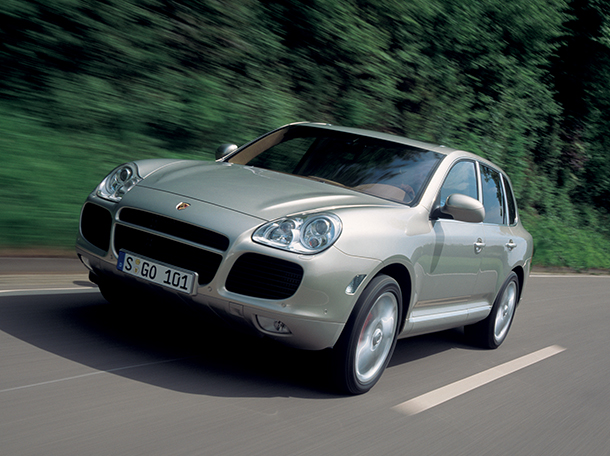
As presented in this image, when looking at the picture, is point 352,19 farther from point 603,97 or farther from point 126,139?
point 603,97

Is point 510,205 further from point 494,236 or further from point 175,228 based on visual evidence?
point 175,228

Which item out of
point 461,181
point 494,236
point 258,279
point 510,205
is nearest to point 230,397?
point 258,279

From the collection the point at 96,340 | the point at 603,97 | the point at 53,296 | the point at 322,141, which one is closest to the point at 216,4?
the point at 322,141

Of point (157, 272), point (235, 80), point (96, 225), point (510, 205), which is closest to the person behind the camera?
point (157, 272)

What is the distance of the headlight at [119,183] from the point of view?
13.1ft

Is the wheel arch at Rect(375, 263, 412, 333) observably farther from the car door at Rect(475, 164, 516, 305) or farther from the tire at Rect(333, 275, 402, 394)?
the car door at Rect(475, 164, 516, 305)

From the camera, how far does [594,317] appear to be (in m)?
9.27

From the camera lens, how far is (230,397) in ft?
11.3

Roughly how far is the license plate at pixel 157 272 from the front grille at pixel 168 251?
0.04 metres

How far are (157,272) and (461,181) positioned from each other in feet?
8.06

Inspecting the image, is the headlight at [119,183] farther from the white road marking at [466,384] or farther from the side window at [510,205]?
the side window at [510,205]

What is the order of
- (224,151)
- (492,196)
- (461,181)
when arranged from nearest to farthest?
(461,181), (224,151), (492,196)

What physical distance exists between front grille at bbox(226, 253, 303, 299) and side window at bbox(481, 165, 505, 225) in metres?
2.44

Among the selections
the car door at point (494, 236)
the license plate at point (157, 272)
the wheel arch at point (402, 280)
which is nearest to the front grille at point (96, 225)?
the license plate at point (157, 272)
